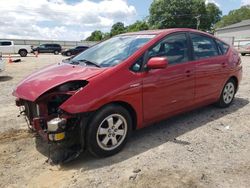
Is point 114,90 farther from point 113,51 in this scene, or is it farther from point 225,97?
point 225,97

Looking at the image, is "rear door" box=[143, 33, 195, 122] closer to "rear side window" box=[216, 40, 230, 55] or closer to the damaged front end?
the damaged front end

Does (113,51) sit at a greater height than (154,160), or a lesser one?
greater

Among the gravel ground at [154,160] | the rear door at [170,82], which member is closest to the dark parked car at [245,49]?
the gravel ground at [154,160]

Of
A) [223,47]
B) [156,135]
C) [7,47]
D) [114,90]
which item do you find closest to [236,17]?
[7,47]

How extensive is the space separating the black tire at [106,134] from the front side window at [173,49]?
1.02 m

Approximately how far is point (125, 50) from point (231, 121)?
248cm

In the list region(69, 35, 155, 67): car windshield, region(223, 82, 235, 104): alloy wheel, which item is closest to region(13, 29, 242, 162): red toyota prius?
region(69, 35, 155, 67): car windshield

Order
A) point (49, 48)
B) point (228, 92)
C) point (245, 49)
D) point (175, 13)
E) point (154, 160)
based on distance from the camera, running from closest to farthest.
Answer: point (154, 160) → point (228, 92) → point (245, 49) → point (49, 48) → point (175, 13)

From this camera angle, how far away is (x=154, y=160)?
3930 millimetres

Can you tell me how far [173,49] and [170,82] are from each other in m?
0.62

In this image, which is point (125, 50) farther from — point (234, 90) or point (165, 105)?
point (234, 90)

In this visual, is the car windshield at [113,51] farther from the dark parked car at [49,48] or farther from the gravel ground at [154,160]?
the dark parked car at [49,48]

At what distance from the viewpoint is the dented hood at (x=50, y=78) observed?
149 inches

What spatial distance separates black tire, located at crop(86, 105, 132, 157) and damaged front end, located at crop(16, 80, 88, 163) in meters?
0.13
